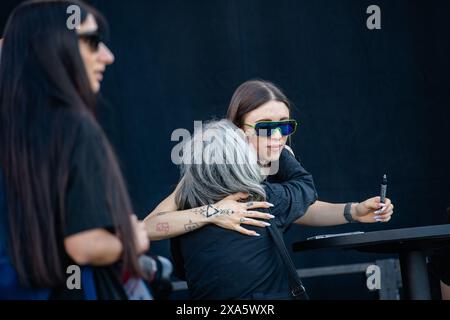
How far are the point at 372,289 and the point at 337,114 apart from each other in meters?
1.05

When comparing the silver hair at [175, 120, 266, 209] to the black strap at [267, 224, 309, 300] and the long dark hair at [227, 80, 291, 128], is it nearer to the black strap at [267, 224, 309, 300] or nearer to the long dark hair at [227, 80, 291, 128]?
the black strap at [267, 224, 309, 300]

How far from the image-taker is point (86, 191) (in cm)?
147

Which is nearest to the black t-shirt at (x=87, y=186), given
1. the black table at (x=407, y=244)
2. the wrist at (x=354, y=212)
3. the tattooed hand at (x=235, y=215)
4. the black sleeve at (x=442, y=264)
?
the tattooed hand at (x=235, y=215)

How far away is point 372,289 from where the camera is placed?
13.4 ft

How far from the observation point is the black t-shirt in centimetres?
147

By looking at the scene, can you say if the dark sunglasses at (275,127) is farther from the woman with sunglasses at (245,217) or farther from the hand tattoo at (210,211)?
the hand tattoo at (210,211)

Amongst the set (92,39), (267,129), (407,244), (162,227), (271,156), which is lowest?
(407,244)

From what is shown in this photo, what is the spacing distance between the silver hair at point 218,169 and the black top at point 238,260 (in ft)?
0.35

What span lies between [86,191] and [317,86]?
273 cm

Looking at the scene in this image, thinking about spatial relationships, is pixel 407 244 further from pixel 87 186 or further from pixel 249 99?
pixel 87 186

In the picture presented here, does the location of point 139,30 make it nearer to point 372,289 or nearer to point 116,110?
point 116,110

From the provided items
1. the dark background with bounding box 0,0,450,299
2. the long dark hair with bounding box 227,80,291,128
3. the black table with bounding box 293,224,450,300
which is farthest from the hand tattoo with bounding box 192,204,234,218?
the dark background with bounding box 0,0,450,299

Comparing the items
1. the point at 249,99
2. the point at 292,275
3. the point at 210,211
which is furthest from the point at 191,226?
the point at 249,99
